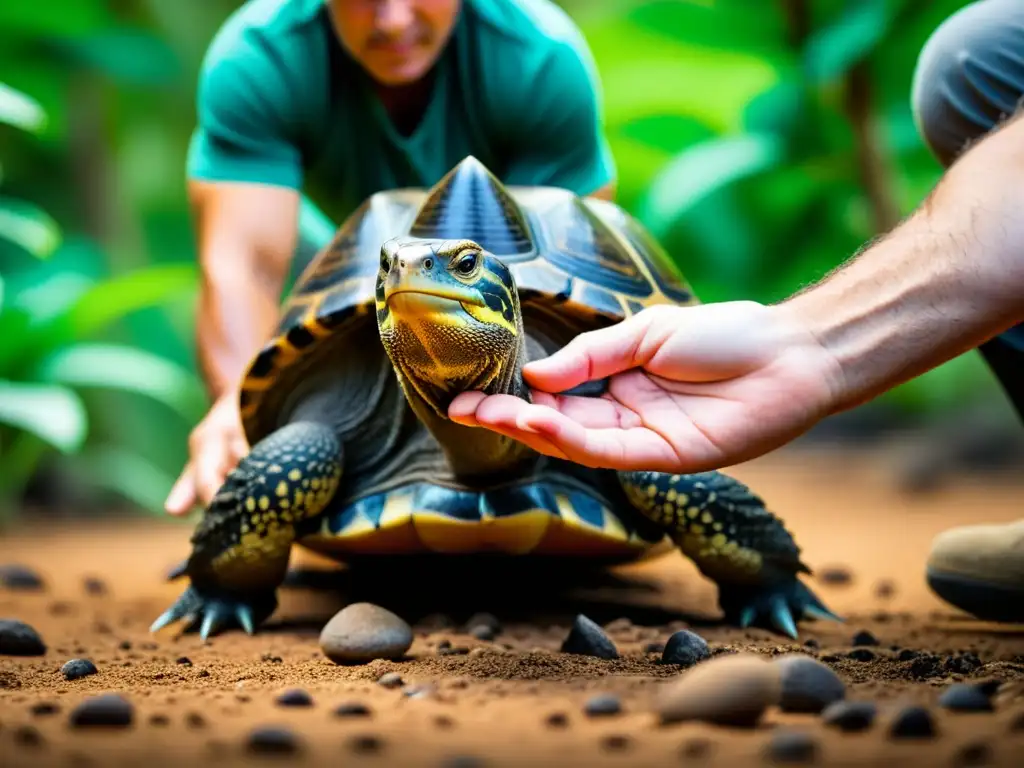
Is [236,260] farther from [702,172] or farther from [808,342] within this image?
[702,172]

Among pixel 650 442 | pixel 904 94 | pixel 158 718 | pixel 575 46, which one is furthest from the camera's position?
pixel 904 94

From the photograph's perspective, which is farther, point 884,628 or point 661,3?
point 661,3

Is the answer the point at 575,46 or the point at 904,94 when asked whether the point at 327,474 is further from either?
the point at 904,94

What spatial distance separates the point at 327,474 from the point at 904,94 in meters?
5.32

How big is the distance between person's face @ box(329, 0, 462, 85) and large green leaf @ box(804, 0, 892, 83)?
11.8 feet

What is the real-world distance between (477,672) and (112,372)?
13.9 ft

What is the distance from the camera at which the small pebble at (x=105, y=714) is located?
141 centimetres

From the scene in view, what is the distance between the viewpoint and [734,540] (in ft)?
8.34

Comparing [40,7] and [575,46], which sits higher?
[40,7]

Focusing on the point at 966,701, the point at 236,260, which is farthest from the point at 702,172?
the point at 966,701

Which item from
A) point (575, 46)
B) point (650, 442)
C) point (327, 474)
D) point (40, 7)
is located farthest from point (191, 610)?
point (40, 7)

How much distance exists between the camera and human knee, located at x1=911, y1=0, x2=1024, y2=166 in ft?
8.11

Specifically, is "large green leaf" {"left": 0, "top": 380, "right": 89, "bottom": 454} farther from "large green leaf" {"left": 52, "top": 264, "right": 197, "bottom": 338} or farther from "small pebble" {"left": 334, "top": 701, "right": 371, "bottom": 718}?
"small pebble" {"left": 334, "top": 701, "right": 371, "bottom": 718}

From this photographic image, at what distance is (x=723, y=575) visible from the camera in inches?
102
